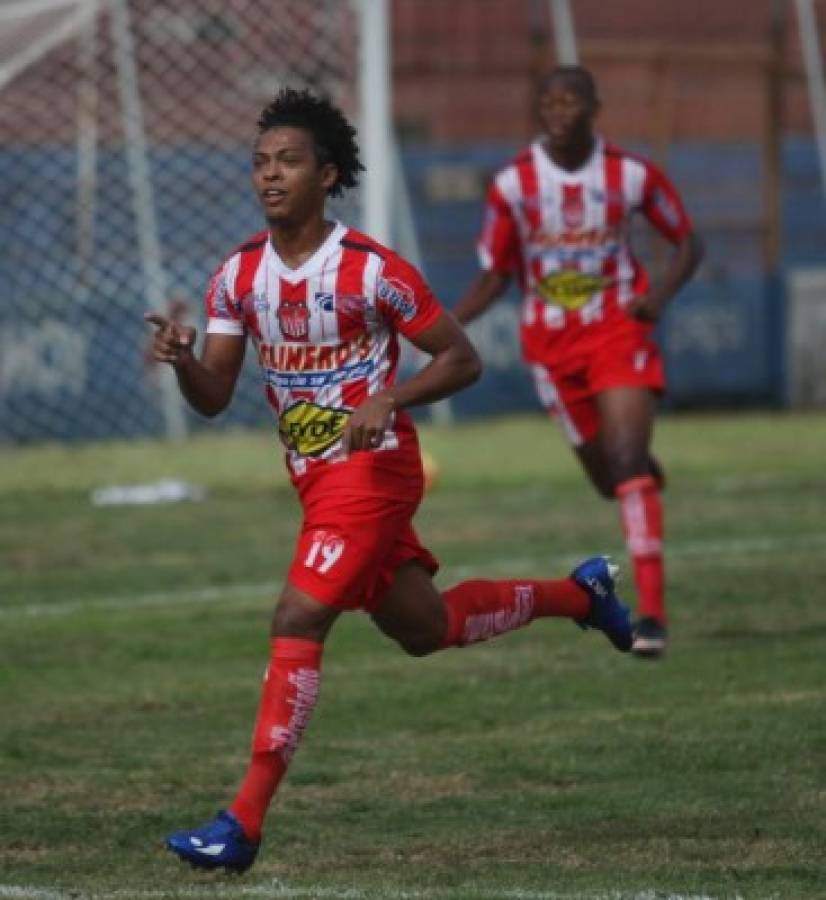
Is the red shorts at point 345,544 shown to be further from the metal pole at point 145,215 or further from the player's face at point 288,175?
the metal pole at point 145,215

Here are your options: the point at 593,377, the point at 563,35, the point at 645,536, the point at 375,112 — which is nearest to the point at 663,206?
the point at 593,377

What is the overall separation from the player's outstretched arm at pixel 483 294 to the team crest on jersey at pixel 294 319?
382 cm

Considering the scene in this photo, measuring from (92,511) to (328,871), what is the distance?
9.18m

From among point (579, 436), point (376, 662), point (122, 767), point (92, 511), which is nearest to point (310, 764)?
point (122, 767)

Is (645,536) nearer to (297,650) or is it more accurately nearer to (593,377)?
(593,377)

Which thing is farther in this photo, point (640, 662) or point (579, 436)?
point (579, 436)

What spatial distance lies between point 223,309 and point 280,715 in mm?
1251

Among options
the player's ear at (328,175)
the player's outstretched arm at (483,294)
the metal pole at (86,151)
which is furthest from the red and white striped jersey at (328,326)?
the metal pole at (86,151)

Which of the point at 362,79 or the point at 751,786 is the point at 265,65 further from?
the point at 751,786

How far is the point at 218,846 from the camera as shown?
249 inches

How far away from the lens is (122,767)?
816cm

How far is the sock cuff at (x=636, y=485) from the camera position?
1059 cm

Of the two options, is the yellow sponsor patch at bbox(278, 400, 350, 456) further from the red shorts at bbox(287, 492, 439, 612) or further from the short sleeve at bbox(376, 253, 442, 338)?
the short sleeve at bbox(376, 253, 442, 338)

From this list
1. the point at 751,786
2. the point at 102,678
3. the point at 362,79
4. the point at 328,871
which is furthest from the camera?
the point at 362,79
